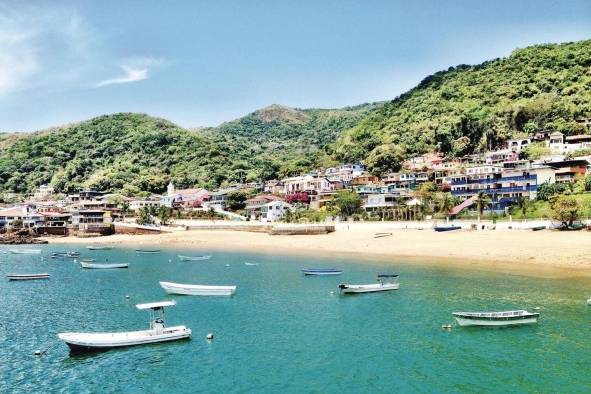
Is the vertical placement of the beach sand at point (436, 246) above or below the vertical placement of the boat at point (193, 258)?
above

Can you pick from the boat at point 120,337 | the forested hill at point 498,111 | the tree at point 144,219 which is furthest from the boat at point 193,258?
the forested hill at point 498,111

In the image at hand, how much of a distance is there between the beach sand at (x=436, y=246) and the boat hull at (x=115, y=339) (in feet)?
137

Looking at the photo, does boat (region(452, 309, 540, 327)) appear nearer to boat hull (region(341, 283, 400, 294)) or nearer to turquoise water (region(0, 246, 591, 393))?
turquoise water (region(0, 246, 591, 393))

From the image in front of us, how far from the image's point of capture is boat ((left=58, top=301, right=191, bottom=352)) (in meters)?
31.9

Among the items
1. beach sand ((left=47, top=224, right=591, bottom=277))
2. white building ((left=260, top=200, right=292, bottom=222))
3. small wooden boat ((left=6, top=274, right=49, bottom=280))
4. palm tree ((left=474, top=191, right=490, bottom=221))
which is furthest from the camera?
white building ((left=260, top=200, right=292, bottom=222))

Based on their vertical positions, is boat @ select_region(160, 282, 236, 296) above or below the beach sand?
below

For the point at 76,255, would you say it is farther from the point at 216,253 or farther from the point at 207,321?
the point at 207,321

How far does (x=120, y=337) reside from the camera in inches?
1291

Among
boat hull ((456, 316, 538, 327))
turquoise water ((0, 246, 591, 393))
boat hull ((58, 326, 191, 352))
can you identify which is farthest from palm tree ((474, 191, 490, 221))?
boat hull ((58, 326, 191, 352))

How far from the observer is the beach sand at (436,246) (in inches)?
2468

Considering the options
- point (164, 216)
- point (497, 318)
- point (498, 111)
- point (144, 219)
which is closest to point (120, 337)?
→ point (497, 318)

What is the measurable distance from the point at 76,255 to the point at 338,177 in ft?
278

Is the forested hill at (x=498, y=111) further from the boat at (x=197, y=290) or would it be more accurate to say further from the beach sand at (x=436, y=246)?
the boat at (x=197, y=290)

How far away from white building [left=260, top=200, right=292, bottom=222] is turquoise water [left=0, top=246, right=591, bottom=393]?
227 feet
